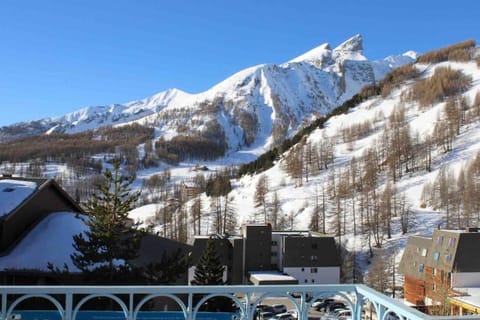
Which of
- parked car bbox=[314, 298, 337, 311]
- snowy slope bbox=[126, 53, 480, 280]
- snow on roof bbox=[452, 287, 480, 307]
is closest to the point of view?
snow on roof bbox=[452, 287, 480, 307]

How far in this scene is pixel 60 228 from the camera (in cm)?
1456

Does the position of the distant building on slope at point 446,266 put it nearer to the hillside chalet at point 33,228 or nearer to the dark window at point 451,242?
the dark window at point 451,242

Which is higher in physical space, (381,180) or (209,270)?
(381,180)

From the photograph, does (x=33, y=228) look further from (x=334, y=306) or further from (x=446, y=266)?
(x=446, y=266)

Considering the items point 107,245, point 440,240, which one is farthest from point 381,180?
point 107,245

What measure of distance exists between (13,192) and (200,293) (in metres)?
13.9

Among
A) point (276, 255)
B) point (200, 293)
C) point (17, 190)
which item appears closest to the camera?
point (200, 293)

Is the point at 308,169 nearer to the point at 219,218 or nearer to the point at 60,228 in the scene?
the point at 219,218

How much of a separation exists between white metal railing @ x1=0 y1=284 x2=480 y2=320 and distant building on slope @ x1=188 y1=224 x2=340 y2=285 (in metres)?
31.3

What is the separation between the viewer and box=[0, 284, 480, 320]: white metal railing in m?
3.48

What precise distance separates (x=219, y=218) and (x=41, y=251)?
41372mm

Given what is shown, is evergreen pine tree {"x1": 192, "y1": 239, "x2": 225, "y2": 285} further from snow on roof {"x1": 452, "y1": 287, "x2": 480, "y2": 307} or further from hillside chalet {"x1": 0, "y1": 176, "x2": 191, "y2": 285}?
snow on roof {"x1": 452, "y1": 287, "x2": 480, "y2": 307}

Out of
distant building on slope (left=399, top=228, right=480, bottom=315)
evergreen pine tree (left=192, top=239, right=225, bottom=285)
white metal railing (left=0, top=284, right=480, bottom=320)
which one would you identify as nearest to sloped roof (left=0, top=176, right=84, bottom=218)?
evergreen pine tree (left=192, top=239, right=225, bottom=285)

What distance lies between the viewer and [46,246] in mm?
13703
